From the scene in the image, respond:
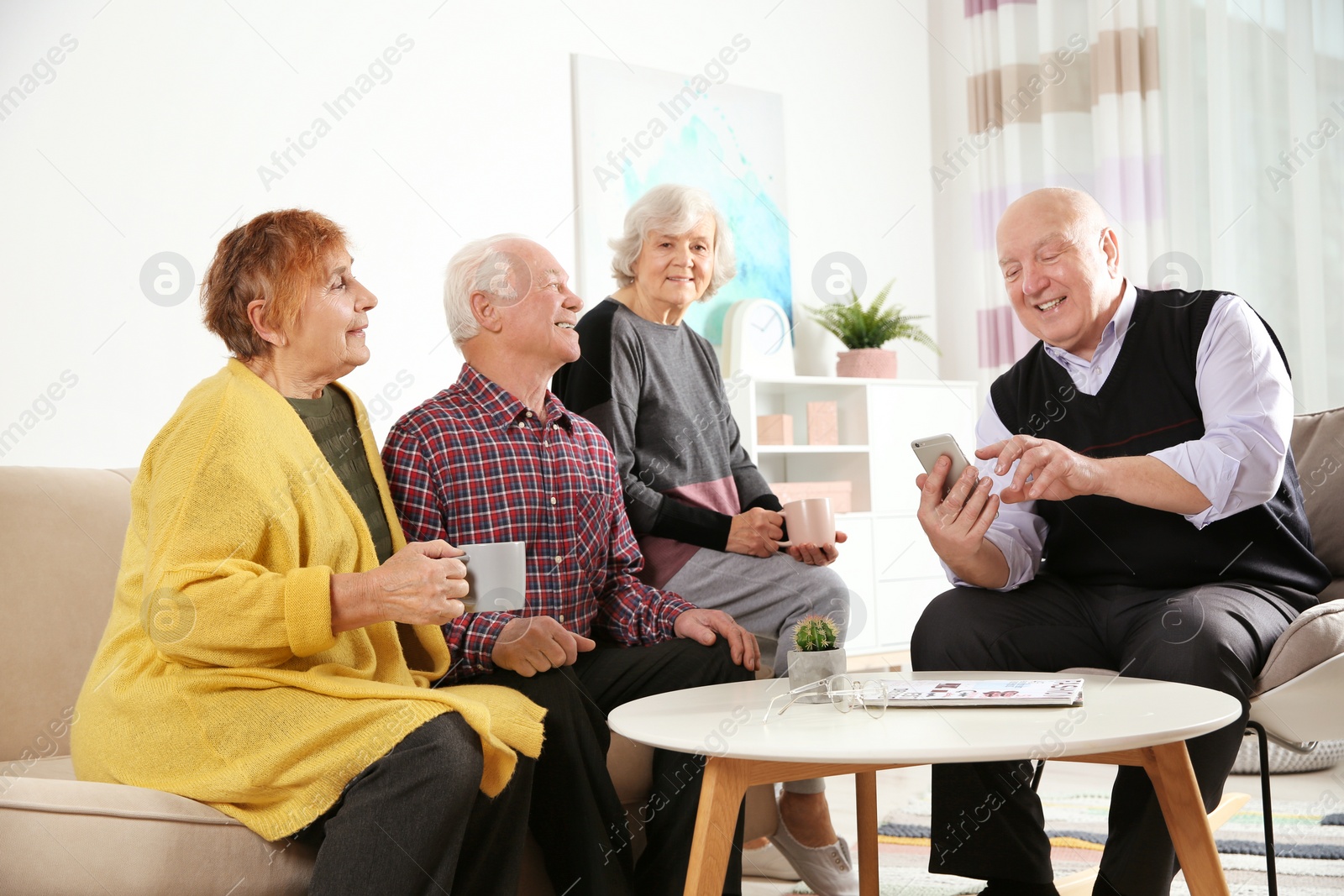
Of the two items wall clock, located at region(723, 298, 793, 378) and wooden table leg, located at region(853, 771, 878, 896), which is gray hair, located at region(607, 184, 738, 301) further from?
wall clock, located at region(723, 298, 793, 378)

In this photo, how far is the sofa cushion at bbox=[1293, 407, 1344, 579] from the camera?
79.7 inches

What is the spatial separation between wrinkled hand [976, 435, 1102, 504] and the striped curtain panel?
2556 millimetres

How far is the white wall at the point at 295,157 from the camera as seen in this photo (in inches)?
115

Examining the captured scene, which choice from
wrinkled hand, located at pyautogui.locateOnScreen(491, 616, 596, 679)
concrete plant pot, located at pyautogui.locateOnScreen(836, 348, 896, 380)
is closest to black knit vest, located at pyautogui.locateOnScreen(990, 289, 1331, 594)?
wrinkled hand, located at pyautogui.locateOnScreen(491, 616, 596, 679)

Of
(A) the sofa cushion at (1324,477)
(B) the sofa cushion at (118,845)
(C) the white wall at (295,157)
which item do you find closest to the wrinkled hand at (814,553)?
(A) the sofa cushion at (1324,477)

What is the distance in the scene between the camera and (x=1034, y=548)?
2055mm

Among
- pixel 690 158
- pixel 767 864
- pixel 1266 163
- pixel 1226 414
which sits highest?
pixel 690 158

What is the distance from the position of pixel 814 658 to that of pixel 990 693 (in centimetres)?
22

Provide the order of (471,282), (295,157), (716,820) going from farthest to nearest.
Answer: (295,157), (471,282), (716,820)

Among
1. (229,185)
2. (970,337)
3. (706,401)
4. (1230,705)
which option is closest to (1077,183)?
(970,337)

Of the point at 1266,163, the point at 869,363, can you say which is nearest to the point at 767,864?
the point at 869,363

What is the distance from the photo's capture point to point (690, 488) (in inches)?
89.7

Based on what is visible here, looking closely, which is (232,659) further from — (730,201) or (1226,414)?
(730,201)

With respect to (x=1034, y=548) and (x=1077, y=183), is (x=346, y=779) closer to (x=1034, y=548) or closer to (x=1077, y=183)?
(x=1034, y=548)
